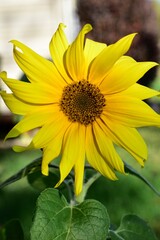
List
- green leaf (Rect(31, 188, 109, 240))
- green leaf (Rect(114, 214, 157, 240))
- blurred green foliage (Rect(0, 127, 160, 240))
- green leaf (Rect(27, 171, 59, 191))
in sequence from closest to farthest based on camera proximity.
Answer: green leaf (Rect(31, 188, 109, 240))
green leaf (Rect(114, 214, 157, 240))
green leaf (Rect(27, 171, 59, 191))
blurred green foliage (Rect(0, 127, 160, 240))

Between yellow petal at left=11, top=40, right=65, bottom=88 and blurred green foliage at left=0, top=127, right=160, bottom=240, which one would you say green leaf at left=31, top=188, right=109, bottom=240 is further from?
blurred green foliage at left=0, top=127, right=160, bottom=240

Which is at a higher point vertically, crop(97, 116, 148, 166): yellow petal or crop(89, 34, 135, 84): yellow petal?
crop(89, 34, 135, 84): yellow petal

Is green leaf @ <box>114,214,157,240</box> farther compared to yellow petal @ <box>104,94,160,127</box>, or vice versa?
green leaf @ <box>114,214,157,240</box>

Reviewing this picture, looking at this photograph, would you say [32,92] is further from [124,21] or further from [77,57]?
[124,21]

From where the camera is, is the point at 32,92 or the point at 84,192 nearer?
the point at 32,92

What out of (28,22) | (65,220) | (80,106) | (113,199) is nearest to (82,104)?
(80,106)

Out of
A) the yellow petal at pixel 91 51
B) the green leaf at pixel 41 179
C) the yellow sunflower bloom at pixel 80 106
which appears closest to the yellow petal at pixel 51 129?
the yellow sunflower bloom at pixel 80 106

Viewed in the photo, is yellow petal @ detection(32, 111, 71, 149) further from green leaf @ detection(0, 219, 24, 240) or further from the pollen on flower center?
green leaf @ detection(0, 219, 24, 240)

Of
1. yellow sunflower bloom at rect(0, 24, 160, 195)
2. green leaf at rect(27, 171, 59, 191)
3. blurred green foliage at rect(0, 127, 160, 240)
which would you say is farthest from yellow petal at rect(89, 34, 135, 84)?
blurred green foliage at rect(0, 127, 160, 240)

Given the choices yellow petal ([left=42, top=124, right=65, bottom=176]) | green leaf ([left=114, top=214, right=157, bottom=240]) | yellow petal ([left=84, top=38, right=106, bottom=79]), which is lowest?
green leaf ([left=114, top=214, right=157, bottom=240])

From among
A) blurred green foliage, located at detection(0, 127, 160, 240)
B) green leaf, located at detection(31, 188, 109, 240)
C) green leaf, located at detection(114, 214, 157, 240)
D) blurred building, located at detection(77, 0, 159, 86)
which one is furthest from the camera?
blurred building, located at detection(77, 0, 159, 86)
